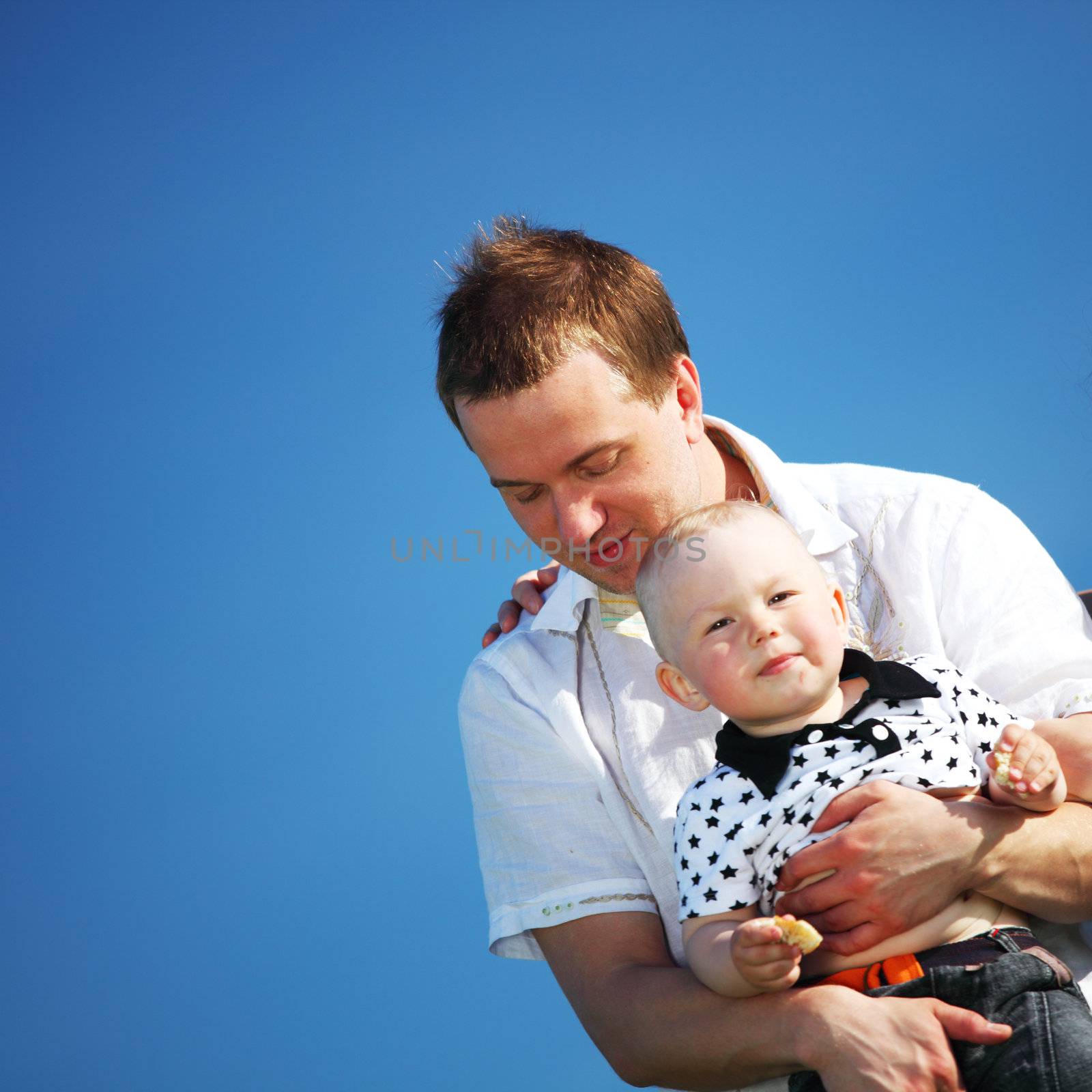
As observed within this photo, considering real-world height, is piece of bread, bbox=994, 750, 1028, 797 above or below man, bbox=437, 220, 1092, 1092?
below

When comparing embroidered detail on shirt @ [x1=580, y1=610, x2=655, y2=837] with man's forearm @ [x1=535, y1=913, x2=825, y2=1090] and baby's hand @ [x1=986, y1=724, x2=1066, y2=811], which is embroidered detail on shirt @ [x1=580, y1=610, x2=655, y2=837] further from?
baby's hand @ [x1=986, y1=724, x2=1066, y2=811]

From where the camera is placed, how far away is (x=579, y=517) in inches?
64.0

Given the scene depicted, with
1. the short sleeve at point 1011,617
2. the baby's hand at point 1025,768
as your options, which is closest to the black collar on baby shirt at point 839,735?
the baby's hand at point 1025,768

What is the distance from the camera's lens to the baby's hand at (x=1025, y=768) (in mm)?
1184

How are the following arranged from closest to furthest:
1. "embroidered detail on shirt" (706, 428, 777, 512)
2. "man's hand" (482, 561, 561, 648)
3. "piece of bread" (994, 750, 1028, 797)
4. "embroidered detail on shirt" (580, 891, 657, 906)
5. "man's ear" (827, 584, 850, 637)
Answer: "piece of bread" (994, 750, 1028, 797)
"man's ear" (827, 584, 850, 637)
"embroidered detail on shirt" (580, 891, 657, 906)
"embroidered detail on shirt" (706, 428, 777, 512)
"man's hand" (482, 561, 561, 648)

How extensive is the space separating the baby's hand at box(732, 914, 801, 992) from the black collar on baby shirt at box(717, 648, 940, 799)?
0.20 metres

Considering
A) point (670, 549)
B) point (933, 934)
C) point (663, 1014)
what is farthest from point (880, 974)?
point (670, 549)

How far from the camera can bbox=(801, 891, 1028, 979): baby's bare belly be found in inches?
48.4

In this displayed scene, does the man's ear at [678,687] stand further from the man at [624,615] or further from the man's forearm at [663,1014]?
the man's forearm at [663,1014]

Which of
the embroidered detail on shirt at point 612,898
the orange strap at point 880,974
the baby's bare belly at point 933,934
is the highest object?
the embroidered detail on shirt at point 612,898

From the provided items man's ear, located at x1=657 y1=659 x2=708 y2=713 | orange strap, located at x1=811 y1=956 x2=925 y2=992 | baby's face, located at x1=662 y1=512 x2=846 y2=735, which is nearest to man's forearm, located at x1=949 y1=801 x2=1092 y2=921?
orange strap, located at x1=811 y1=956 x2=925 y2=992

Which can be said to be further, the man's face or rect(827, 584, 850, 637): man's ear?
the man's face

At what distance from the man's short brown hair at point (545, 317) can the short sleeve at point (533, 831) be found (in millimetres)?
480

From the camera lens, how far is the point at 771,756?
131 centimetres
